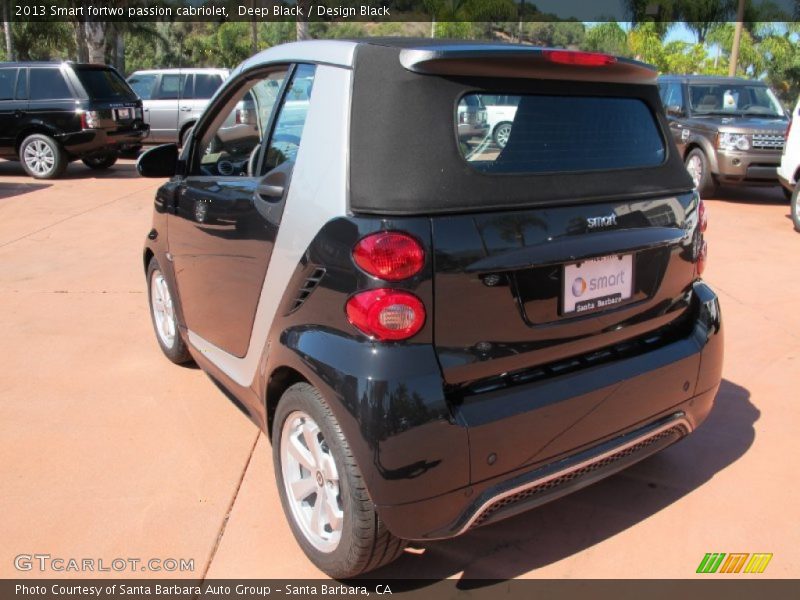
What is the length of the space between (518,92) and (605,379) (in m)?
1.05

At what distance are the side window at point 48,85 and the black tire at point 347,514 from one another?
11815mm

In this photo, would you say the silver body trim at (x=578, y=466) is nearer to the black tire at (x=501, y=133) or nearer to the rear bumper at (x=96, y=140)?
the black tire at (x=501, y=133)

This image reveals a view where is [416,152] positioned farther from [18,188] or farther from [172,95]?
[172,95]

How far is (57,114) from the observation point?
12.4 m

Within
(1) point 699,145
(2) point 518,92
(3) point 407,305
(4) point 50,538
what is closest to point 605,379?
(3) point 407,305

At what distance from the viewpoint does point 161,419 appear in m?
3.85

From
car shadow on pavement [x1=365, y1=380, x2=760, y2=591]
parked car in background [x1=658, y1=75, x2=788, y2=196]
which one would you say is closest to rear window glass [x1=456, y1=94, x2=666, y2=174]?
car shadow on pavement [x1=365, y1=380, x2=760, y2=591]

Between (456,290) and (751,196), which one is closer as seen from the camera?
(456,290)

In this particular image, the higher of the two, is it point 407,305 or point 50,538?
point 407,305

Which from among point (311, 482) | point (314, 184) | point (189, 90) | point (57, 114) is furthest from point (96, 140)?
point (311, 482)

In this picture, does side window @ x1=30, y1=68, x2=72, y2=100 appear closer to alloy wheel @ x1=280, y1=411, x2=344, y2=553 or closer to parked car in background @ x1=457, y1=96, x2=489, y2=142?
alloy wheel @ x1=280, y1=411, x2=344, y2=553

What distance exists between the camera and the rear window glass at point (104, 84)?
12547 mm

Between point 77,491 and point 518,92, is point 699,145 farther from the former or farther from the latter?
point 77,491

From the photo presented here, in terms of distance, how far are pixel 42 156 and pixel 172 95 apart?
13.9ft
